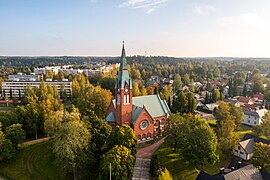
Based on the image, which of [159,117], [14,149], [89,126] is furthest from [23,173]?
[159,117]

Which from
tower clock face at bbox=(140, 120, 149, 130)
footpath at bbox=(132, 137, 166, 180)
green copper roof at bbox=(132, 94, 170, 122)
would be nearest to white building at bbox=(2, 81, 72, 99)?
green copper roof at bbox=(132, 94, 170, 122)

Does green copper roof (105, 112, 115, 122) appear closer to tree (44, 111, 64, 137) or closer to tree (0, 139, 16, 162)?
tree (44, 111, 64, 137)

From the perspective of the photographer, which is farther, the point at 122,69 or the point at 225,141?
the point at 122,69

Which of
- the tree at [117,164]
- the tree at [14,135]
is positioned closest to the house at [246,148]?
the tree at [117,164]

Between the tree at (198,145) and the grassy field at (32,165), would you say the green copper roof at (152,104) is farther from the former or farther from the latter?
the grassy field at (32,165)

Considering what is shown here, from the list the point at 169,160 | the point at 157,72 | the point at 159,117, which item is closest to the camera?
the point at 169,160

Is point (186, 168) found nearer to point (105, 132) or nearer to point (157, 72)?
point (105, 132)

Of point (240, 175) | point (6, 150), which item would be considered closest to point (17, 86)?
point (6, 150)
